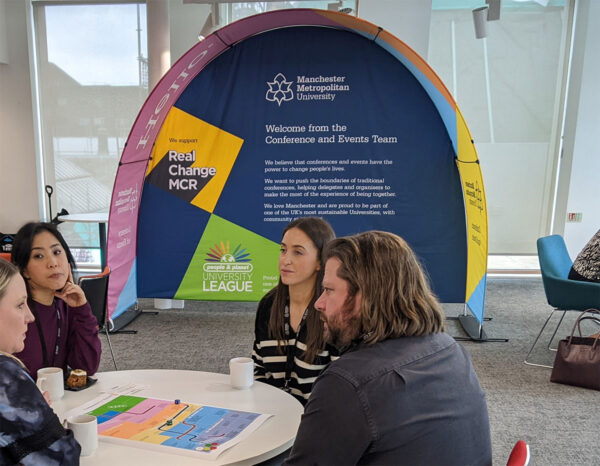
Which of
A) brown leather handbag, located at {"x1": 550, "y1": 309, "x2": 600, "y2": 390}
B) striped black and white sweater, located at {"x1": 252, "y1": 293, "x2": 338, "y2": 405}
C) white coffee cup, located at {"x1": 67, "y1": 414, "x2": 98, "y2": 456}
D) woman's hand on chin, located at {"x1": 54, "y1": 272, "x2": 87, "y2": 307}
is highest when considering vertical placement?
woman's hand on chin, located at {"x1": 54, "y1": 272, "x2": 87, "y2": 307}

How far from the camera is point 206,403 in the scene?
6.15 ft

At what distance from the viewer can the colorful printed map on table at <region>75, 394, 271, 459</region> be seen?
5.15 feet

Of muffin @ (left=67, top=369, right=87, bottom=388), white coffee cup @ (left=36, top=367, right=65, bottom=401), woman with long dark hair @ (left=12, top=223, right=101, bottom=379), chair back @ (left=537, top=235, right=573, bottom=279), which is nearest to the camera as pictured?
white coffee cup @ (left=36, top=367, right=65, bottom=401)

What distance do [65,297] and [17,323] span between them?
90cm

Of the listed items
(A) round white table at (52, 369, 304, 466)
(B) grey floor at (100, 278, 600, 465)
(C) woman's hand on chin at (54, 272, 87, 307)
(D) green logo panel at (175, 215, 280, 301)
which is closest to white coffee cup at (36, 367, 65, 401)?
(A) round white table at (52, 369, 304, 466)

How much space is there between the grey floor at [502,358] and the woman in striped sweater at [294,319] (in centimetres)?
131

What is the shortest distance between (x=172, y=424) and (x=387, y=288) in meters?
0.84

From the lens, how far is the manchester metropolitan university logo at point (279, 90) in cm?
481

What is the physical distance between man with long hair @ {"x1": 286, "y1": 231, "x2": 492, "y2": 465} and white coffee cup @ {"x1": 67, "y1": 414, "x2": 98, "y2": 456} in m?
0.59

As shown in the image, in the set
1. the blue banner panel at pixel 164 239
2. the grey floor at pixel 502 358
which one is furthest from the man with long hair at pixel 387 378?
the blue banner panel at pixel 164 239

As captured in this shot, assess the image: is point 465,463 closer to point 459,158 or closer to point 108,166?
point 459,158

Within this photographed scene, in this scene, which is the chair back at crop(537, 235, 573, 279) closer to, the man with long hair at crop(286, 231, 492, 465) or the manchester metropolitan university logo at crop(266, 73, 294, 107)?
the manchester metropolitan university logo at crop(266, 73, 294, 107)

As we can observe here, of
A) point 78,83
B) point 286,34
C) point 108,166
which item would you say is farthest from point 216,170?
point 78,83

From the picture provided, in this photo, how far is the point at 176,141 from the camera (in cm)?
491
